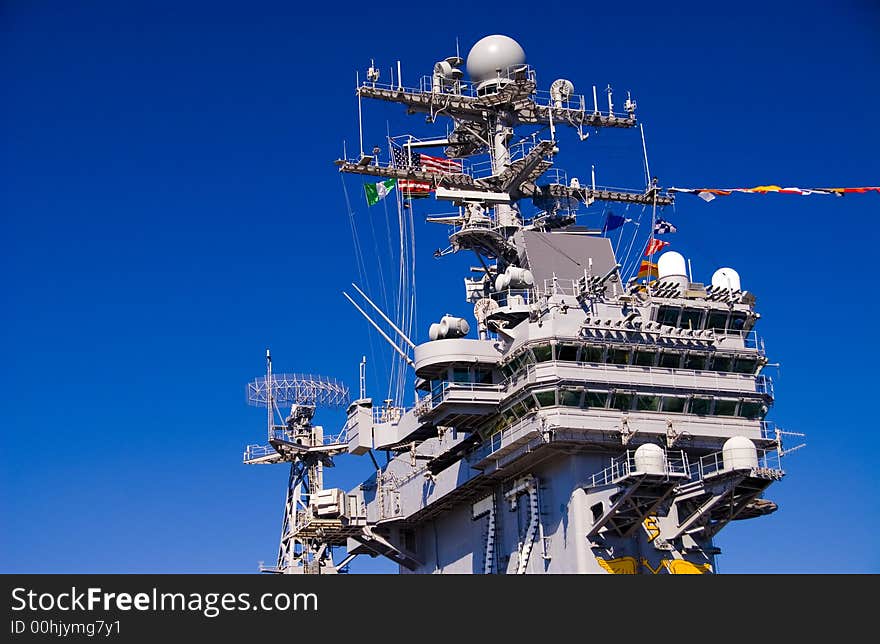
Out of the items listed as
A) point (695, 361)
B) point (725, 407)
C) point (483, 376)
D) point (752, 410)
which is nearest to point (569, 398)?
point (483, 376)

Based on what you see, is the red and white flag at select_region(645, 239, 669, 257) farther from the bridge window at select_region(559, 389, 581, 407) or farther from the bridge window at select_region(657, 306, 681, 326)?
the bridge window at select_region(559, 389, 581, 407)

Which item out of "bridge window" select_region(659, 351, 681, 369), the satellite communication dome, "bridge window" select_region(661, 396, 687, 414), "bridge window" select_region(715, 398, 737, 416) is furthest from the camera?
the satellite communication dome

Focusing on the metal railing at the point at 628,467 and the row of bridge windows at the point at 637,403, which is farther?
the row of bridge windows at the point at 637,403

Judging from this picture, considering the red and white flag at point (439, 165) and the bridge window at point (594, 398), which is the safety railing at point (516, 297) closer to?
the bridge window at point (594, 398)

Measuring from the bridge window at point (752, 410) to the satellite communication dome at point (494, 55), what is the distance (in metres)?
14.1

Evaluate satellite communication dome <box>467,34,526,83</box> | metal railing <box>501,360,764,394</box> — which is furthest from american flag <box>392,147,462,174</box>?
metal railing <box>501,360,764,394</box>

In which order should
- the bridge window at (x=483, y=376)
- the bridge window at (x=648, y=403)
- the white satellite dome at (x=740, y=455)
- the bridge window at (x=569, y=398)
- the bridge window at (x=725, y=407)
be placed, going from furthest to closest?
the bridge window at (x=483, y=376) < the bridge window at (x=725, y=407) < the bridge window at (x=648, y=403) < the bridge window at (x=569, y=398) < the white satellite dome at (x=740, y=455)

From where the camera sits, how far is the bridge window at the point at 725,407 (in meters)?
36.9

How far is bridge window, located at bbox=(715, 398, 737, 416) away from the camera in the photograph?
3691 centimetres

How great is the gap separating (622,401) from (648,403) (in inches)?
31.8

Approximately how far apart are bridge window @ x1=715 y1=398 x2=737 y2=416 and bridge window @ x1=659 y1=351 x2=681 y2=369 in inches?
61.6

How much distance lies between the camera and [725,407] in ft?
121

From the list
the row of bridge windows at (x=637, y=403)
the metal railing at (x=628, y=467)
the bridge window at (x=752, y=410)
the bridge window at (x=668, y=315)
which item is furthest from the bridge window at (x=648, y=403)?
the bridge window at (x=752, y=410)

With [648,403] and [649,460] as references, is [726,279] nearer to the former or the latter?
[648,403]
